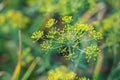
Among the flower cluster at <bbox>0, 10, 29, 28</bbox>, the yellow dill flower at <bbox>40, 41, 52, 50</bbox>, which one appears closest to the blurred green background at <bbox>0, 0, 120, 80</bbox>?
the flower cluster at <bbox>0, 10, 29, 28</bbox>

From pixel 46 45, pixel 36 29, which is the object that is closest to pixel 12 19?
pixel 36 29

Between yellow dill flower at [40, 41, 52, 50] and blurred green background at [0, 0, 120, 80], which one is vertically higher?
blurred green background at [0, 0, 120, 80]

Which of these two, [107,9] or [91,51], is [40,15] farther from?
[91,51]

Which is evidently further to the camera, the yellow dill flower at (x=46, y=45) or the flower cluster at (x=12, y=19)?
the flower cluster at (x=12, y=19)

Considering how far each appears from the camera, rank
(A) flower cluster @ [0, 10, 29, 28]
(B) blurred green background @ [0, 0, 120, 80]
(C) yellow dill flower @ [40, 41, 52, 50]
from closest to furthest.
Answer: (C) yellow dill flower @ [40, 41, 52, 50] < (B) blurred green background @ [0, 0, 120, 80] < (A) flower cluster @ [0, 10, 29, 28]

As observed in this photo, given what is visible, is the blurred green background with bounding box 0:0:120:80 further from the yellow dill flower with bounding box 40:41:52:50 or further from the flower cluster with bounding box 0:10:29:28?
the yellow dill flower with bounding box 40:41:52:50

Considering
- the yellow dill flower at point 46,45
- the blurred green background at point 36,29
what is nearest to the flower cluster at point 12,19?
the blurred green background at point 36,29

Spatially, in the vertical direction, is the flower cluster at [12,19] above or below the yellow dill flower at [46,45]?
above

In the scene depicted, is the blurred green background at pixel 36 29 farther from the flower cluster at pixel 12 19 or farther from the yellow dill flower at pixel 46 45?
the yellow dill flower at pixel 46 45

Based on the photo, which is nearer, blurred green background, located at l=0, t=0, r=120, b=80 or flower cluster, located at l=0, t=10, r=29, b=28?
blurred green background, located at l=0, t=0, r=120, b=80
